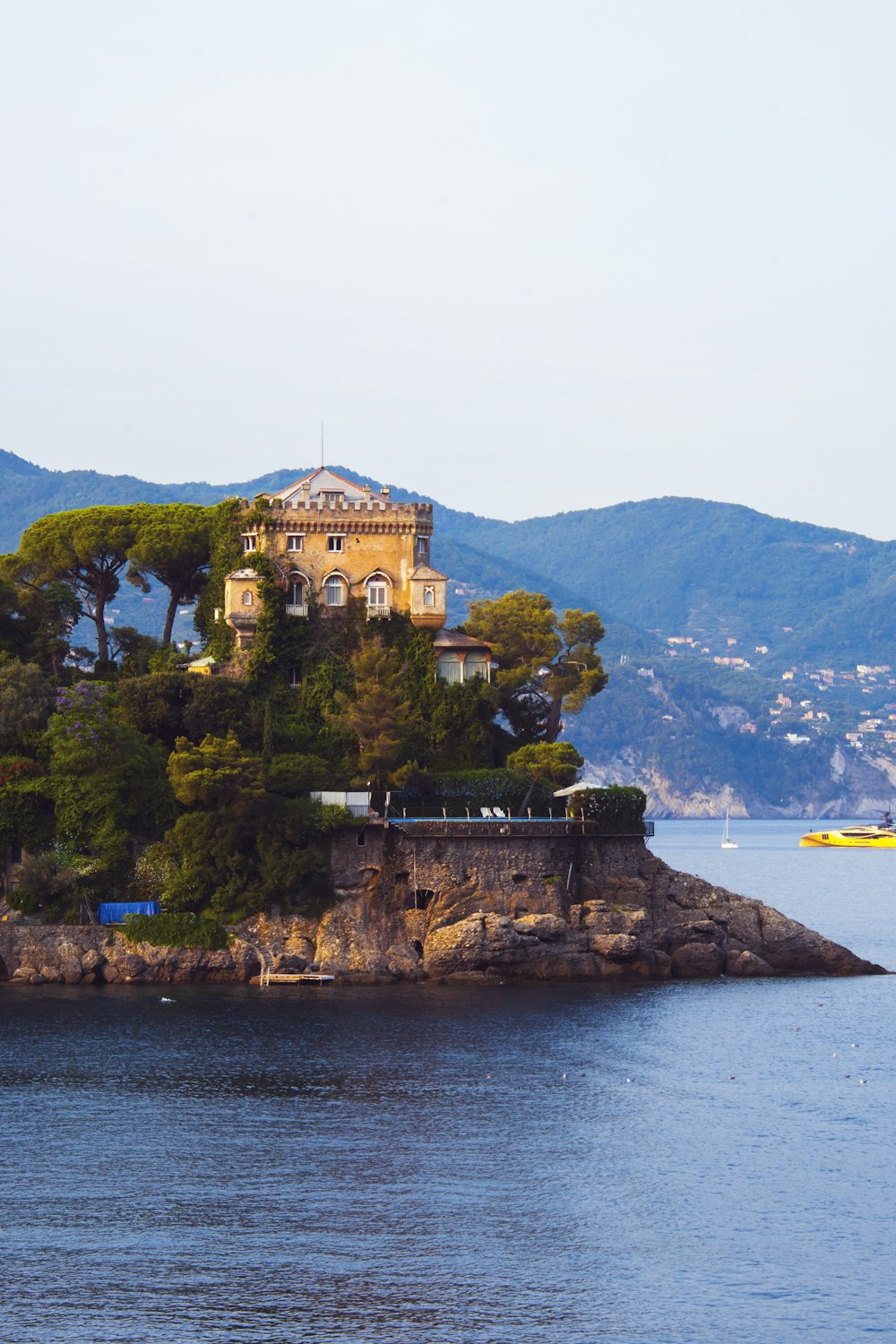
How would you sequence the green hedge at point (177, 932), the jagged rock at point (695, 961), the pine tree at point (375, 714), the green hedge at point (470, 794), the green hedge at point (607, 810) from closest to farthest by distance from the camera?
the green hedge at point (177, 932) → the jagged rock at point (695, 961) → the green hedge at point (607, 810) → the green hedge at point (470, 794) → the pine tree at point (375, 714)

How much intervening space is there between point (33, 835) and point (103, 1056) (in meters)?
18.2

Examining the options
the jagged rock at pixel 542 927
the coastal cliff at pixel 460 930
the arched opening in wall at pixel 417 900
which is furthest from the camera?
the arched opening in wall at pixel 417 900

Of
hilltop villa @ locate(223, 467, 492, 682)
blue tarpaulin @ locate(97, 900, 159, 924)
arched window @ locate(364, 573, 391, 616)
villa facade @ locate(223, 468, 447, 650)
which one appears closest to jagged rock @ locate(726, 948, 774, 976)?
hilltop villa @ locate(223, 467, 492, 682)

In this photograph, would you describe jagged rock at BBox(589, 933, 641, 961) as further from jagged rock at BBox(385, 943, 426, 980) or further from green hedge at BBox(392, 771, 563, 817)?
green hedge at BBox(392, 771, 563, 817)

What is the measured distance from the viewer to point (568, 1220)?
4691 cm

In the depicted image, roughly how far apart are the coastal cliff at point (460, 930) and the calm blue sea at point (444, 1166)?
2.20 meters

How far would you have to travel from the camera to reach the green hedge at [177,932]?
252 feet

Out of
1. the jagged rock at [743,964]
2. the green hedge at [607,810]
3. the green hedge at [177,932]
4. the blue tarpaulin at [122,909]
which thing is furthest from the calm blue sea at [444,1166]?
the green hedge at [607,810]

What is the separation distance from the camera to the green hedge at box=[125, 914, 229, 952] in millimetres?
76812

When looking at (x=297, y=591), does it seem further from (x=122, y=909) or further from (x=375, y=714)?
(x=122, y=909)

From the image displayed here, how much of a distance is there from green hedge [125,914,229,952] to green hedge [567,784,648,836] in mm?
16551

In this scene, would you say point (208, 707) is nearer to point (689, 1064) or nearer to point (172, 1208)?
point (689, 1064)

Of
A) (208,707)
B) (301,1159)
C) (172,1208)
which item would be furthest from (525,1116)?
(208,707)

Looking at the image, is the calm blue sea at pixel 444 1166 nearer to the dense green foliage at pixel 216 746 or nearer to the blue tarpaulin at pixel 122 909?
the blue tarpaulin at pixel 122 909
